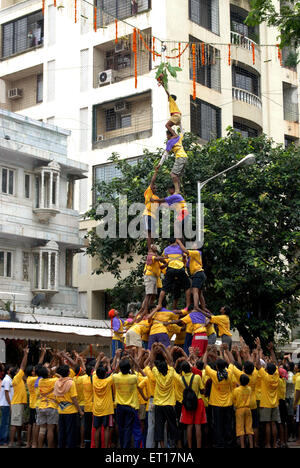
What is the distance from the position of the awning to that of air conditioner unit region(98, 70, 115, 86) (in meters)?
15.3

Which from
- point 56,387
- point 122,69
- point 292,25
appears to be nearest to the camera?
point 56,387

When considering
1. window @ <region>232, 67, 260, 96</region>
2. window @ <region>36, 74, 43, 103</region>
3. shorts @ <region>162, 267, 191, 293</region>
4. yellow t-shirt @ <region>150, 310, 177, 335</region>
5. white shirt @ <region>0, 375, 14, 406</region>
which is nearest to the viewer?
white shirt @ <region>0, 375, 14, 406</region>

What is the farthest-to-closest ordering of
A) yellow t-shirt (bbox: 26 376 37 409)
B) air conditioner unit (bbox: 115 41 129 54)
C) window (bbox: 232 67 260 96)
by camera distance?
window (bbox: 232 67 260 96) < air conditioner unit (bbox: 115 41 129 54) < yellow t-shirt (bbox: 26 376 37 409)

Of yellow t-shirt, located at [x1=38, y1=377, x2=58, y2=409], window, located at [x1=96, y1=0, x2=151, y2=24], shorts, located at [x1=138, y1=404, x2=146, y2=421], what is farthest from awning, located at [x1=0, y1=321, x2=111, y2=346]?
window, located at [x1=96, y1=0, x2=151, y2=24]

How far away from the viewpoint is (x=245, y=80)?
37.9 metres

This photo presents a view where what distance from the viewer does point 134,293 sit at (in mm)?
28156

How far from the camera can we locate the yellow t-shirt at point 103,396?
12609mm

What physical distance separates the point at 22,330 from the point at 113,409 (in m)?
9.17

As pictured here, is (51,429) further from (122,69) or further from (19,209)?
(122,69)

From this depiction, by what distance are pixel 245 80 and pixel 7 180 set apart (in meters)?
15.1

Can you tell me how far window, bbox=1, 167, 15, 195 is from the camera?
28.2m

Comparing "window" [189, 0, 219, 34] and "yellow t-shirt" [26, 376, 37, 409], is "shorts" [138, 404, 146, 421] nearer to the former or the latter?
"yellow t-shirt" [26, 376, 37, 409]

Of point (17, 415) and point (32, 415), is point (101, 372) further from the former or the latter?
point (17, 415)
